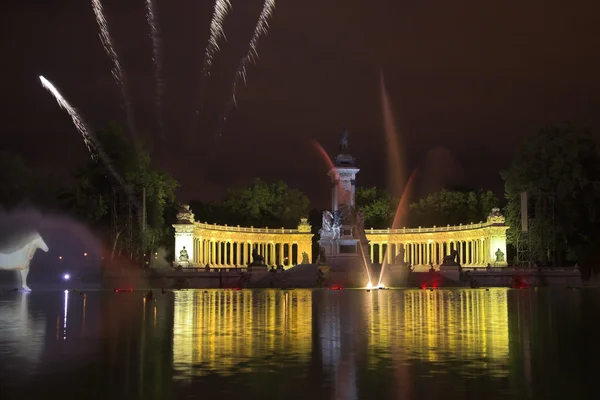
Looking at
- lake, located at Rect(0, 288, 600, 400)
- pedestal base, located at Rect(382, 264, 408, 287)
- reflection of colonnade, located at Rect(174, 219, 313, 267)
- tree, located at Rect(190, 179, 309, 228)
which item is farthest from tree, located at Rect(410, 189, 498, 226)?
lake, located at Rect(0, 288, 600, 400)

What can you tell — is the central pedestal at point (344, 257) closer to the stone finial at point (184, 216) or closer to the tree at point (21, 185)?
the stone finial at point (184, 216)

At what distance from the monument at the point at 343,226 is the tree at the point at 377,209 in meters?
37.0

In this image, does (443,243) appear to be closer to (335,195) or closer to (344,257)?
(335,195)

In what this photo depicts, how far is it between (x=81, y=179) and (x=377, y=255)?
6019 cm

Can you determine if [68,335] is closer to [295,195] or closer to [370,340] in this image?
[370,340]

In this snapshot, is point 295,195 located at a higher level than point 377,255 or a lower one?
higher

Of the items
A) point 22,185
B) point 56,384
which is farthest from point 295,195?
point 56,384

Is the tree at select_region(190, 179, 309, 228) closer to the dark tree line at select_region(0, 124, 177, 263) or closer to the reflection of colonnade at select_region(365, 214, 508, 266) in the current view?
the reflection of colonnade at select_region(365, 214, 508, 266)

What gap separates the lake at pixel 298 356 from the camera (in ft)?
53.0

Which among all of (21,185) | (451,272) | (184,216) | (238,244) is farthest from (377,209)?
(21,185)

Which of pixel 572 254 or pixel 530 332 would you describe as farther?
pixel 572 254

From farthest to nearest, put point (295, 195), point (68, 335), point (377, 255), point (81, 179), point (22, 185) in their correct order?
point (295, 195)
point (377, 255)
point (81, 179)
point (22, 185)
point (68, 335)

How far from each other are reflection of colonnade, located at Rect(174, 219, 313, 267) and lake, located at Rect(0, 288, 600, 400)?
3118 inches

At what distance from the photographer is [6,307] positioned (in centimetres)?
4303
